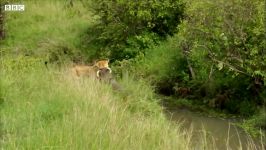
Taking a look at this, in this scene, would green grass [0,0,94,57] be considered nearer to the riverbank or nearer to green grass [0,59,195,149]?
the riverbank

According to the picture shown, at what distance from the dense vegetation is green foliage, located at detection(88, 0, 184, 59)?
3cm

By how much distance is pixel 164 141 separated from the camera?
19.6 ft

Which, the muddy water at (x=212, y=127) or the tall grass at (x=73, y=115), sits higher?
the tall grass at (x=73, y=115)

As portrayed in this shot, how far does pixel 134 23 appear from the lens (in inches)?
682

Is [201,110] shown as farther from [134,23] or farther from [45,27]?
[45,27]

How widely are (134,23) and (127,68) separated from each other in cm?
335

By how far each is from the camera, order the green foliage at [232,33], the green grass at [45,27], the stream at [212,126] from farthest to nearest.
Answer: the green grass at [45,27] < the green foliage at [232,33] < the stream at [212,126]

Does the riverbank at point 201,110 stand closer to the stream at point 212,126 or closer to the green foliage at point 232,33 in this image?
the stream at point 212,126

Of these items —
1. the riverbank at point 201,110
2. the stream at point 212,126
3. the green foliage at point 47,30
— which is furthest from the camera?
the green foliage at point 47,30

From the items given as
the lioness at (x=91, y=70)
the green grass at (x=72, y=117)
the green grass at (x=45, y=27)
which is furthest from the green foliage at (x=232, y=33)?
the green grass at (x=45, y=27)

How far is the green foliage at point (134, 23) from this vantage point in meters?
16.7

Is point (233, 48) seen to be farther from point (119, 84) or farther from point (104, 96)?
point (104, 96)

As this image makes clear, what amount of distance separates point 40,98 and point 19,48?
344 inches

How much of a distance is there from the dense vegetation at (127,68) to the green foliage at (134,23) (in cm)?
3
